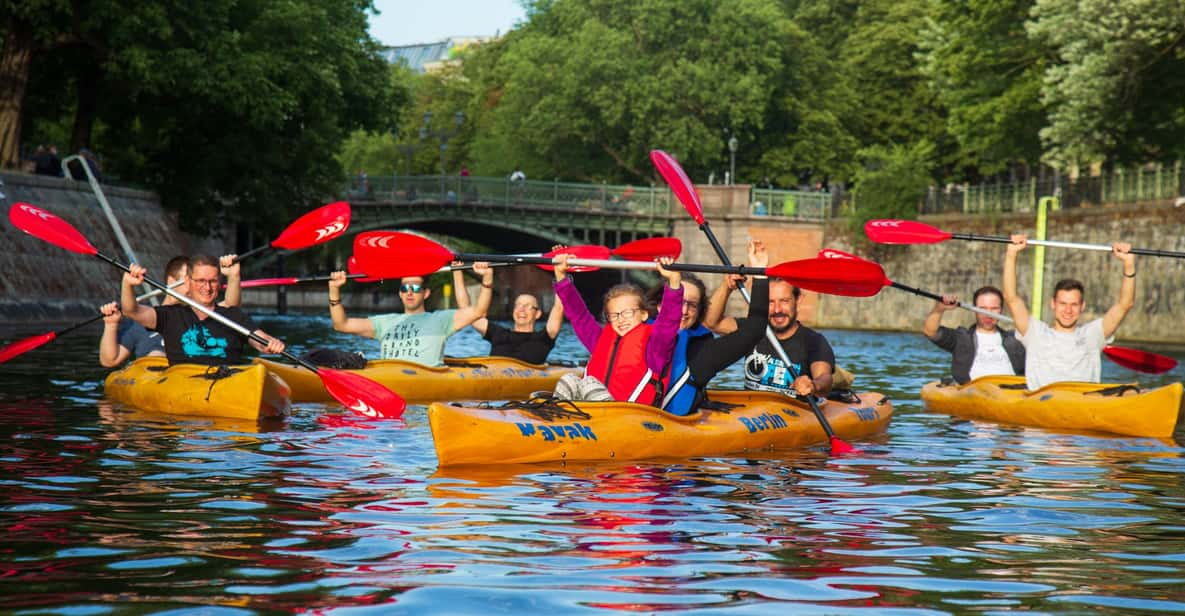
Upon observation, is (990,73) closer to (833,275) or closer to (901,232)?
(901,232)

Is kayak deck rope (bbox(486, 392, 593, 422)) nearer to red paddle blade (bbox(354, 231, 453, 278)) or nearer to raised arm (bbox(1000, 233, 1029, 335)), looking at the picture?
red paddle blade (bbox(354, 231, 453, 278))

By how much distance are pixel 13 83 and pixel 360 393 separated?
25.0 metres

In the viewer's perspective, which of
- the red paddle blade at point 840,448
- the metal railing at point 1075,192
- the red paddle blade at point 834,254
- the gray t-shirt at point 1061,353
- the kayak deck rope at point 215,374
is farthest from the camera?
the metal railing at point 1075,192

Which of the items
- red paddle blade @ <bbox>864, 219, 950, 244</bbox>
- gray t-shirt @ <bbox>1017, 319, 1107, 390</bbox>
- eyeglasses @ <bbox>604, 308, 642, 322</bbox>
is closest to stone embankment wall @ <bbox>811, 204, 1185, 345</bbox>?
red paddle blade @ <bbox>864, 219, 950, 244</bbox>

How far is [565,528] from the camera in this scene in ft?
25.9

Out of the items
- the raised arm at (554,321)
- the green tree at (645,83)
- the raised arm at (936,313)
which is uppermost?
the green tree at (645,83)

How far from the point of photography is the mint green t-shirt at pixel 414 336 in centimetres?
1647

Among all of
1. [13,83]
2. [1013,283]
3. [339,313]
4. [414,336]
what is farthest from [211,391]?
[13,83]

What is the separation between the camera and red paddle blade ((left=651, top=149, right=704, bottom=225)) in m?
13.9

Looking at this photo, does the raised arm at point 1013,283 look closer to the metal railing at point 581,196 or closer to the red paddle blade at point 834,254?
the red paddle blade at point 834,254

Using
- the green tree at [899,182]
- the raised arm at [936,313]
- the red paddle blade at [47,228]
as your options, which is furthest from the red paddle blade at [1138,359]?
the green tree at [899,182]

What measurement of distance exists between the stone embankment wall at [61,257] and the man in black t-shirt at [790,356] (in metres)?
21.1

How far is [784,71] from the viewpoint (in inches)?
2430

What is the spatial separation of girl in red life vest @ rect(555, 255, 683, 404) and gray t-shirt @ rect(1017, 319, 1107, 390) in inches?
181
